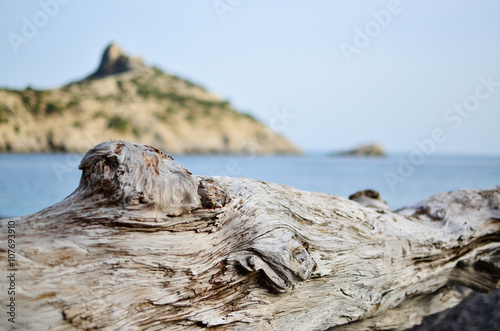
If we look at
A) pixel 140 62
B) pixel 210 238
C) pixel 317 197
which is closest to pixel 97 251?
pixel 210 238

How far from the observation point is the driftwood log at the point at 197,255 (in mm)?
2752

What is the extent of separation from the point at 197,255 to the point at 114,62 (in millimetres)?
82897

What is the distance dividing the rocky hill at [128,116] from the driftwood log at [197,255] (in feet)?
103

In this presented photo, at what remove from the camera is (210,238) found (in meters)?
3.28

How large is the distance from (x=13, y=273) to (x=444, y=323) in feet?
15.9

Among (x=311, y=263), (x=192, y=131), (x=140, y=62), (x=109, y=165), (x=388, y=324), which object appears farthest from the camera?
(x=140, y=62)

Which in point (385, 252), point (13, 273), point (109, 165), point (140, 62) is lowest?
point (385, 252)

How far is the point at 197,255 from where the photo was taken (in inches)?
126

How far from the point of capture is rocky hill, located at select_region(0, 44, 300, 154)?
149ft

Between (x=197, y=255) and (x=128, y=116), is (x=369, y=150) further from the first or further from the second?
(x=197, y=255)

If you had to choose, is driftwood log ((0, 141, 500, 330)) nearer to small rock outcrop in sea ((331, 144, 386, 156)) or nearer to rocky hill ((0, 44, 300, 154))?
rocky hill ((0, 44, 300, 154))

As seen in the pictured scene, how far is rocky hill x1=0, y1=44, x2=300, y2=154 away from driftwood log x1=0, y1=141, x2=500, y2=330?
31304 millimetres

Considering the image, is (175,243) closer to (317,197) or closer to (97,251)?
(97,251)

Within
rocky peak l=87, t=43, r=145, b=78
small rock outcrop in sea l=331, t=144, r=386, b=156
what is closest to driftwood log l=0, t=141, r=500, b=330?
rocky peak l=87, t=43, r=145, b=78
